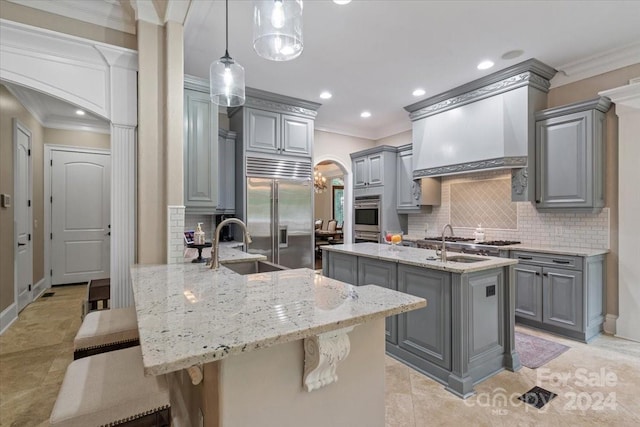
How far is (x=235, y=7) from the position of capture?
8.81ft

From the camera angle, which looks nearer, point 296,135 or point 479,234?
point 479,234

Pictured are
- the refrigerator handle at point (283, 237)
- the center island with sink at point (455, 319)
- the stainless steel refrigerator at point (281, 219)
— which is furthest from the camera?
the refrigerator handle at point (283, 237)

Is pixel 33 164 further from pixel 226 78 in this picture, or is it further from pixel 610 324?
pixel 610 324

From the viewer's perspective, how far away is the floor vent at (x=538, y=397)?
2.21 metres

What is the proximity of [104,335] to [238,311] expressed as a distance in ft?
3.47

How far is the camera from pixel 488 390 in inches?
93.0

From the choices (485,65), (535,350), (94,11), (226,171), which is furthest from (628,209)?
(94,11)

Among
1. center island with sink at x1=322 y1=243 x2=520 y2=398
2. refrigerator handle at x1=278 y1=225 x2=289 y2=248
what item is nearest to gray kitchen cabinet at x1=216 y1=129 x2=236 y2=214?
refrigerator handle at x1=278 y1=225 x2=289 y2=248

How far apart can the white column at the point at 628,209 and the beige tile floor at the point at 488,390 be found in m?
0.33

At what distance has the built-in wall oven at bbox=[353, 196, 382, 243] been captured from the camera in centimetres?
572

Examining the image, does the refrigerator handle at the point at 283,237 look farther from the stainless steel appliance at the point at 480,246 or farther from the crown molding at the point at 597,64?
the crown molding at the point at 597,64

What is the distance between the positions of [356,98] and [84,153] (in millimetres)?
4930

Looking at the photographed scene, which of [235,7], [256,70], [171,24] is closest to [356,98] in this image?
[256,70]

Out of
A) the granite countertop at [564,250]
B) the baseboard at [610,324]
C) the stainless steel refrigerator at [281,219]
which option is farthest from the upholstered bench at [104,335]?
the baseboard at [610,324]
